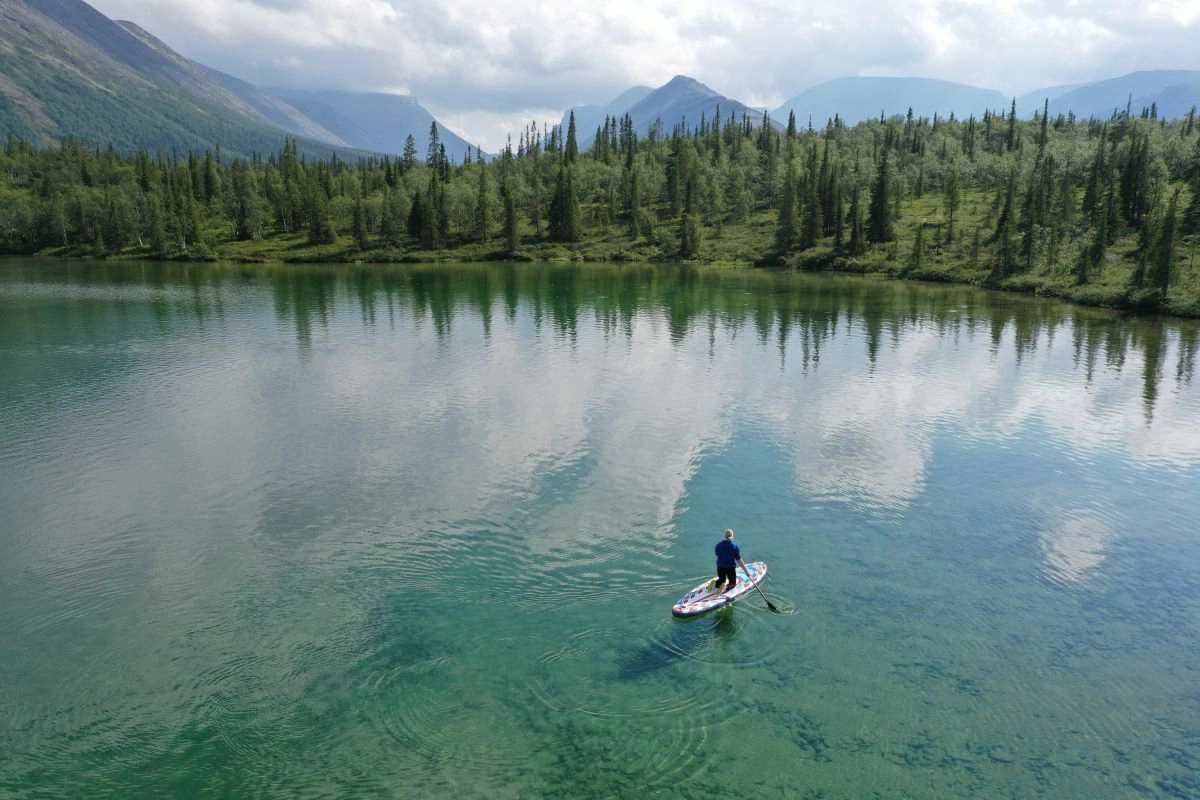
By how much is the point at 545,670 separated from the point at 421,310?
82060 mm

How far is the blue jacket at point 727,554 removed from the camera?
25.4 meters

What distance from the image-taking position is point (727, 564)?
25.7 metres

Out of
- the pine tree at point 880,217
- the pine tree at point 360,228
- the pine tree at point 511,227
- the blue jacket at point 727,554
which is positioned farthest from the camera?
the pine tree at point 360,228

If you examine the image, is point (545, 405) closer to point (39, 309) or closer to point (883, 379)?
point (883, 379)

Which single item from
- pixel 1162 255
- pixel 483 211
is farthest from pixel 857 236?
pixel 483 211

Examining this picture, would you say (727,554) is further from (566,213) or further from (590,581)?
(566,213)

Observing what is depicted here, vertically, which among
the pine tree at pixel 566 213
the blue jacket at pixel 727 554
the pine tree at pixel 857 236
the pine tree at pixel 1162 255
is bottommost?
the blue jacket at pixel 727 554

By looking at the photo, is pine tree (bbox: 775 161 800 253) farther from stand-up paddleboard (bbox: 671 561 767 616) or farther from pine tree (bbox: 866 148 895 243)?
stand-up paddleboard (bbox: 671 561 767 616)

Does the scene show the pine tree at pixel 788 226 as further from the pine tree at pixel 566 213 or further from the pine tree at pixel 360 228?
the pine tree at pixel 360 228

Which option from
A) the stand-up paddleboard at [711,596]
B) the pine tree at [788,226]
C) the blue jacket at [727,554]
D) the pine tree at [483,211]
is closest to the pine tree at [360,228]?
the pine tree at [483,211]

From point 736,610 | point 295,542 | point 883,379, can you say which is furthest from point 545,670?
point 883,379

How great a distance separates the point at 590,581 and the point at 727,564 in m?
5.21

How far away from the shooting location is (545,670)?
22438 millimetres

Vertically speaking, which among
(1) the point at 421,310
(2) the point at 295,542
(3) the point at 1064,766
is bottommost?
(3) the point at 1064,766
